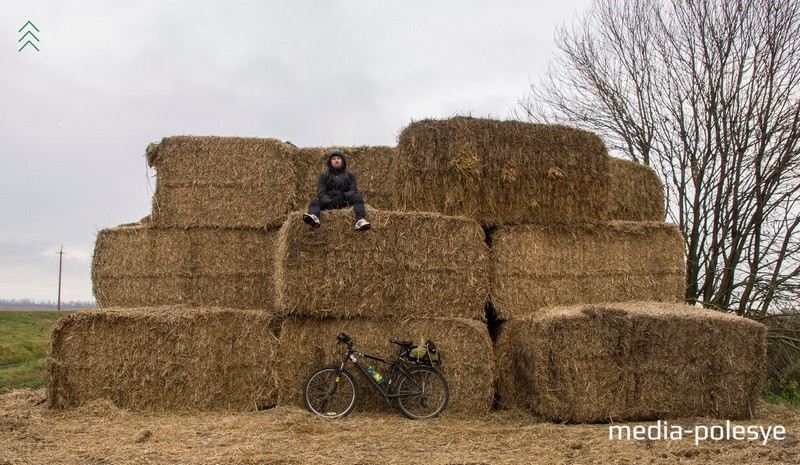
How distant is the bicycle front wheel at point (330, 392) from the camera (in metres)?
7.65

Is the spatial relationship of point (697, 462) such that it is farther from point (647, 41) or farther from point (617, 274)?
point (647, 41)

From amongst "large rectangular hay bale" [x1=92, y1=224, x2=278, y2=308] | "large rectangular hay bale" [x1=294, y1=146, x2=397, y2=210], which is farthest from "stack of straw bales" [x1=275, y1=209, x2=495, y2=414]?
"large rectangular hay bale" [x1=294, y1=146, x2=397, y2=210]

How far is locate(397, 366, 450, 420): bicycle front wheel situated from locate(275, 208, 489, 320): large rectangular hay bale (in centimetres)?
68

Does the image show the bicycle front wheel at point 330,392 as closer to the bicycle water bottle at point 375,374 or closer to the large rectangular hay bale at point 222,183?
the bicycle water bottle at point 375,374

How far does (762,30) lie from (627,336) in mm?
6973

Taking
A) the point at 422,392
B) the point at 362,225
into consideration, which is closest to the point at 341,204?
the point at 362,225

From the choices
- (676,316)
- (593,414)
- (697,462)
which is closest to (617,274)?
(676,316)

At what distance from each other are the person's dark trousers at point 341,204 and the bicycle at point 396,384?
1432 mm

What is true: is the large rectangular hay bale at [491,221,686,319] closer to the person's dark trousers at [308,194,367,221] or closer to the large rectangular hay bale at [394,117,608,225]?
the large rectangular hay bale at [394,117,608,225]

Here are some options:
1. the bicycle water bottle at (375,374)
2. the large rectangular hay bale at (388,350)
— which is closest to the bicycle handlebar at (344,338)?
the large rectangular hay bale at (388,350)

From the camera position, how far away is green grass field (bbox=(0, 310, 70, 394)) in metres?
11.4

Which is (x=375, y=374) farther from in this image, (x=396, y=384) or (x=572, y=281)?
(x=572, y=281)

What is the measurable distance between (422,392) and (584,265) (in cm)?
269

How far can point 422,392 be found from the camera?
7766 millimetres
